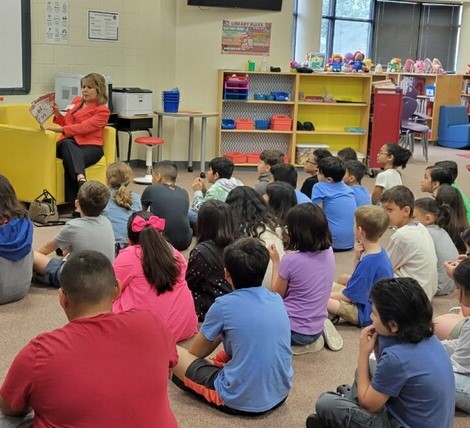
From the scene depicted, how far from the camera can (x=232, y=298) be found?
2641 millimetres

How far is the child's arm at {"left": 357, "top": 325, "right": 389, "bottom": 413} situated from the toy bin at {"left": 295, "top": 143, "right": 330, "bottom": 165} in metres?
6.59

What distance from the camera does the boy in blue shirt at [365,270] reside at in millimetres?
3496

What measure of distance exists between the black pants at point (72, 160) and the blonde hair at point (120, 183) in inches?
47.0

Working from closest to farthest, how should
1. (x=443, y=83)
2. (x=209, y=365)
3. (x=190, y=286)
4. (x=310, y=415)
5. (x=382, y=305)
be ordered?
(x=382, y=305) < (x=310, y=415) < (x=209, y=365) < (x=190, y=286) < (x=443, y=83)

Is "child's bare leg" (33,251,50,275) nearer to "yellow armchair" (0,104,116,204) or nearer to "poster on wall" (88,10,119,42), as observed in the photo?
"yellow armchair" (0,104,116,204)

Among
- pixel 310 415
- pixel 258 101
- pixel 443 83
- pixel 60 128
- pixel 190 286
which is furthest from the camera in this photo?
pixel 443 83

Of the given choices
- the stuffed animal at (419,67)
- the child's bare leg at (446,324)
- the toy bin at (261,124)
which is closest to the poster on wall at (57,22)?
the toy bin at (261,124)

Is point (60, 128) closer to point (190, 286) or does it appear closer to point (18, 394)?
point (190, 286)

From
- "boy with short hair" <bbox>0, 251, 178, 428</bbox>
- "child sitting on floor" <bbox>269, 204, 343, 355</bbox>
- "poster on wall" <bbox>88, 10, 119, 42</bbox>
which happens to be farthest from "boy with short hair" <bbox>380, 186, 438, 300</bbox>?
"poster on wall" <bbox>88, 10, 119, 42</bbox>

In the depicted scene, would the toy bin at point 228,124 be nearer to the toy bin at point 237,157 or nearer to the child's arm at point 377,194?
the toy bin at point 237,157

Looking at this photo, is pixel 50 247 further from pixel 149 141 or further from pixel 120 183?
pixel 149 141

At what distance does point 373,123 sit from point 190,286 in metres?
5.90

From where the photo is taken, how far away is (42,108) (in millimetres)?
5773

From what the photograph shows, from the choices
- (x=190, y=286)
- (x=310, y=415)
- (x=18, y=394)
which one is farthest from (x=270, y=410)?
(x=18, y=394)
